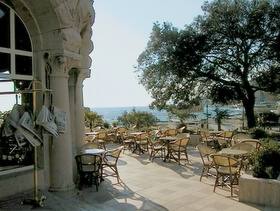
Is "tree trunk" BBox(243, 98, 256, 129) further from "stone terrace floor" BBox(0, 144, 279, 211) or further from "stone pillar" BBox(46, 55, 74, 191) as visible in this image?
"stone pillar" BBox(46, 55, 74, 191)

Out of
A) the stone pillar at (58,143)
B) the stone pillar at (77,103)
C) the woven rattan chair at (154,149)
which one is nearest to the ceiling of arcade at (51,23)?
the stone pillar at (58,143)

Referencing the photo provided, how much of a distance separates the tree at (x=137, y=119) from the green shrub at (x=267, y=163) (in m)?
12.2

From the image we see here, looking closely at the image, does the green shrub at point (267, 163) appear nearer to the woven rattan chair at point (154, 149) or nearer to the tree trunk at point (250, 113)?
the woven rattan chair at point (154, 149)

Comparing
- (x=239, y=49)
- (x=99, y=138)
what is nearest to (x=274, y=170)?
(x=99, y=138)

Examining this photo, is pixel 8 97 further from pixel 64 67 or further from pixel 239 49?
pixel 239 49

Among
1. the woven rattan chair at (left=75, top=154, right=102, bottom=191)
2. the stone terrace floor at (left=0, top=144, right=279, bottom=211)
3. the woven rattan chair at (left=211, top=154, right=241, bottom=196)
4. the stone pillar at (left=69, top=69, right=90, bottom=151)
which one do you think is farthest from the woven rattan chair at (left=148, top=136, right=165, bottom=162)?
the woven rattan chair at (left=211, top=154, right=241, bottom=196)

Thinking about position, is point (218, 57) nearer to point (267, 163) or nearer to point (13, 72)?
point (267, 163)

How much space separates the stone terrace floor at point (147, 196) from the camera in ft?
17.8

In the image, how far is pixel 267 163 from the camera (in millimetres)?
6004

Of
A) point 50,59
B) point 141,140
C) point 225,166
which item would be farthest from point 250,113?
point 50,59

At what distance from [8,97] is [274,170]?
5.93 meters

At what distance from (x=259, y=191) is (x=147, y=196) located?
2.38 meters

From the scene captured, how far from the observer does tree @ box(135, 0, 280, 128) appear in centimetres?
1650

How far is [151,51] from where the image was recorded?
18.3m
